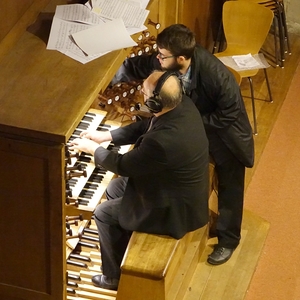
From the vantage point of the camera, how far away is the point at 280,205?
445 centimetres

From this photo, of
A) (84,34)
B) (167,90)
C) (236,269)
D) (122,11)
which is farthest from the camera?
(236,269)

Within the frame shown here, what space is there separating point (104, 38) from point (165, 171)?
2.29 ft

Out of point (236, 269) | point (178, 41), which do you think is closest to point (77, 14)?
point (178, 41)

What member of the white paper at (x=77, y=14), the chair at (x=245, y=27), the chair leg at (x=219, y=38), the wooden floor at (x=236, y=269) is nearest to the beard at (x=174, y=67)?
the white paper at (x=77, y=14)

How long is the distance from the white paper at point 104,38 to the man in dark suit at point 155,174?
25 centimetres

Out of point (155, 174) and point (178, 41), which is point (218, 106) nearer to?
point (178, 41)

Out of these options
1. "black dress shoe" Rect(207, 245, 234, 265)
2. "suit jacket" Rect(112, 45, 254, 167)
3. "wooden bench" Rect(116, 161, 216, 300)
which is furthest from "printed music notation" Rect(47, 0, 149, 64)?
"black dress shoe" Rect(207, 245, 234, 265)

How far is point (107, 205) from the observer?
3285mm

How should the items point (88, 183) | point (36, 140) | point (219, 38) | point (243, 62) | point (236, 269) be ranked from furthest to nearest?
1. point (219, 38)
2. point (243, 62)
3. point (236, 269)
4. point (88, 183)
5. point (36, 140)

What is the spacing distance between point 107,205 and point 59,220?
0.53 m

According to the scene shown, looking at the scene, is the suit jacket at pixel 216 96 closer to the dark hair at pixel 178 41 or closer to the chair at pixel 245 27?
the dark hair at pixel 178 41

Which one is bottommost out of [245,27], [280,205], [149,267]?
[280,205]

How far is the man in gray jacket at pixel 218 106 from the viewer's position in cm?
321

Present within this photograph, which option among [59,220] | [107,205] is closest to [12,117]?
[59,220]
